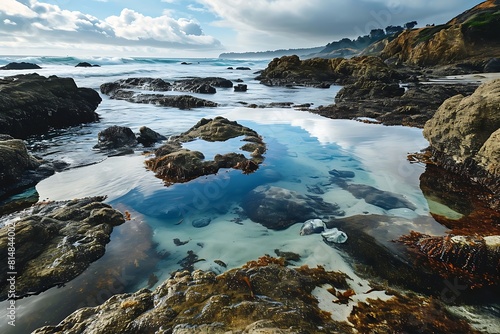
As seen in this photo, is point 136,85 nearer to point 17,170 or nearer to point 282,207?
point 17,170

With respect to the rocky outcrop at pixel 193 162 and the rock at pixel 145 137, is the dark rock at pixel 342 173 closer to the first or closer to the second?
the rocky outcrop at pixel 193 162

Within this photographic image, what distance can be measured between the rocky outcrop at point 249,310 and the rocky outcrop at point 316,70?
44.7m

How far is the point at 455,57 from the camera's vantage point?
57344 millimetres

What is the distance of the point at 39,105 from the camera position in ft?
48.0

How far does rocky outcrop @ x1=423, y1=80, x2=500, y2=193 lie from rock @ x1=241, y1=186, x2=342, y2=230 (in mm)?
→ 4451

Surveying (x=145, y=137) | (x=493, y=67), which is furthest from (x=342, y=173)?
(x=493, y=67)

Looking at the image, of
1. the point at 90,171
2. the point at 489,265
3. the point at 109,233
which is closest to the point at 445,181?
the point at 489,265

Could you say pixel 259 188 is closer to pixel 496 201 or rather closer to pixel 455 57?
pixel 496 201

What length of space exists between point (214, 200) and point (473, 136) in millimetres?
7899

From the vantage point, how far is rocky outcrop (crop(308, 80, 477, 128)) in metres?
16.8

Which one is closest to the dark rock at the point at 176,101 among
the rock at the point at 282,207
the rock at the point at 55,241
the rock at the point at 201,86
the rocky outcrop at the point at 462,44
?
the rock at the point at 201,86

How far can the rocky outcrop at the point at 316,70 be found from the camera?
48.1 meters

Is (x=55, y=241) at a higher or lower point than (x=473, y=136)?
lower

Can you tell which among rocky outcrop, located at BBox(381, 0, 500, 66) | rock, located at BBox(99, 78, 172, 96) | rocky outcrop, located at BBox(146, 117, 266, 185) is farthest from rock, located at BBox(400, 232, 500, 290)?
rocky outcrop, located at BBox(381, 0, 500, 66)
